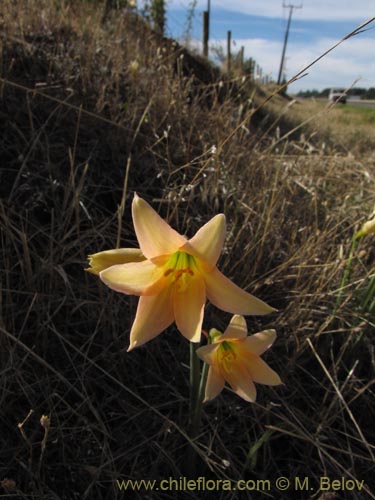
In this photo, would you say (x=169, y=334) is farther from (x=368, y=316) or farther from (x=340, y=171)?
(x=340, y=171)

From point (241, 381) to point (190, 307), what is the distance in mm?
293

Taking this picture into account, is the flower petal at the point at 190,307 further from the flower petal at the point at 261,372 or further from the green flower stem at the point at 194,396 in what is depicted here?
the flower petal at the point at 261,372

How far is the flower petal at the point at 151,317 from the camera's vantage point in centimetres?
93

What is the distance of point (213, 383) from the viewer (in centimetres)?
108

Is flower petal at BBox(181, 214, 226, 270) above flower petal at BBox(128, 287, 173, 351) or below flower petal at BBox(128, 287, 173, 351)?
above

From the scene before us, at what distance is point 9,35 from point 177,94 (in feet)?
3.90

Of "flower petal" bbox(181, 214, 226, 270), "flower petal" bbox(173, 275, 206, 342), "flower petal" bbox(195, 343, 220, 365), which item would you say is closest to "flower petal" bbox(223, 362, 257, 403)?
"flower petal" bbox(195, 343, 220, 365)

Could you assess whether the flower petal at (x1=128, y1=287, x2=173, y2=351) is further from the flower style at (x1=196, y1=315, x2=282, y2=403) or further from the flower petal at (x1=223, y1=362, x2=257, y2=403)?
the flower petal at (x1=223, y1=362, x2=257, y2=403)

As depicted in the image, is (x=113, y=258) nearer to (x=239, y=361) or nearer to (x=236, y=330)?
(x=236, y=330)

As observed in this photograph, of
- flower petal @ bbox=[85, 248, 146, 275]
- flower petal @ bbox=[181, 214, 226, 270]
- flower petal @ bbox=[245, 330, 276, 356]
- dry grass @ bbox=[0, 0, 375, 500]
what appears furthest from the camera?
dry grass @ bbox=[0, 0, 375, 500]

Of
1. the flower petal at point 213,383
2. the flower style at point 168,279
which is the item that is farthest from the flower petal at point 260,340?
the flower style at point 168,279

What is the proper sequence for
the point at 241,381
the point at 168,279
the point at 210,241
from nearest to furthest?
the point at 210,241 < the point at 168,279 < the point at 241,381

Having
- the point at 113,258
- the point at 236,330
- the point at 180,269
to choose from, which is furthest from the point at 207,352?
the point at 113,258

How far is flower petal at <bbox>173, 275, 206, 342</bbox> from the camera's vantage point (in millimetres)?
952
